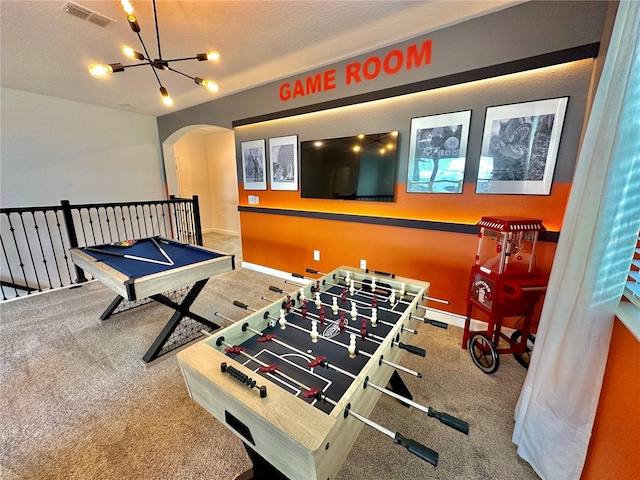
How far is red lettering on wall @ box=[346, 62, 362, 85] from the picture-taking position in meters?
2.70

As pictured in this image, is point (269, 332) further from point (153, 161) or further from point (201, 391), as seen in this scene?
point (153, 161)

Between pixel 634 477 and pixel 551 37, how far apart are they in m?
2.54

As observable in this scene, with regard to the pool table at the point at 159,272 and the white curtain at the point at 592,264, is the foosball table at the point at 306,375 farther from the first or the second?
the pool table at the point at 159,272

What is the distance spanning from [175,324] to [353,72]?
3025mm

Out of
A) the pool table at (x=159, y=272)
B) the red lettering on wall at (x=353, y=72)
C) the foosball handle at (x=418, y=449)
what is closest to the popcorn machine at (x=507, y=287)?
the foosball handle at (x=418, y=449)

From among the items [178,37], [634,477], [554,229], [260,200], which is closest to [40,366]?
[260,200]

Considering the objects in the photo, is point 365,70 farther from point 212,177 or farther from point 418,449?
point 212,177

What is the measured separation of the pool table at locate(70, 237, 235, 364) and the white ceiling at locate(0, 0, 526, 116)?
202cm

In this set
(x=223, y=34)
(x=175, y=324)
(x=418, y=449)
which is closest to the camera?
(x=418, y=449)

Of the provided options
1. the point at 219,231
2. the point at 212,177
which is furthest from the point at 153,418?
the point at 212,177

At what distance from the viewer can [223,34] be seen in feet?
7.98

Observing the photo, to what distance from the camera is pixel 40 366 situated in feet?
6.44

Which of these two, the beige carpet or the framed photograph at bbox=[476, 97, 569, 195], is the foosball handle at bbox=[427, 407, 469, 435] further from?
the framed photograph at bbox=[476, 97, 569, 195]

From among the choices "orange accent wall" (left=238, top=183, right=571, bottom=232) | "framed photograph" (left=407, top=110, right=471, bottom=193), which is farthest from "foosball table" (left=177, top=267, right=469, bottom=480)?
"framed photograph" (left=407, top=110, right=471, bottom=193)
